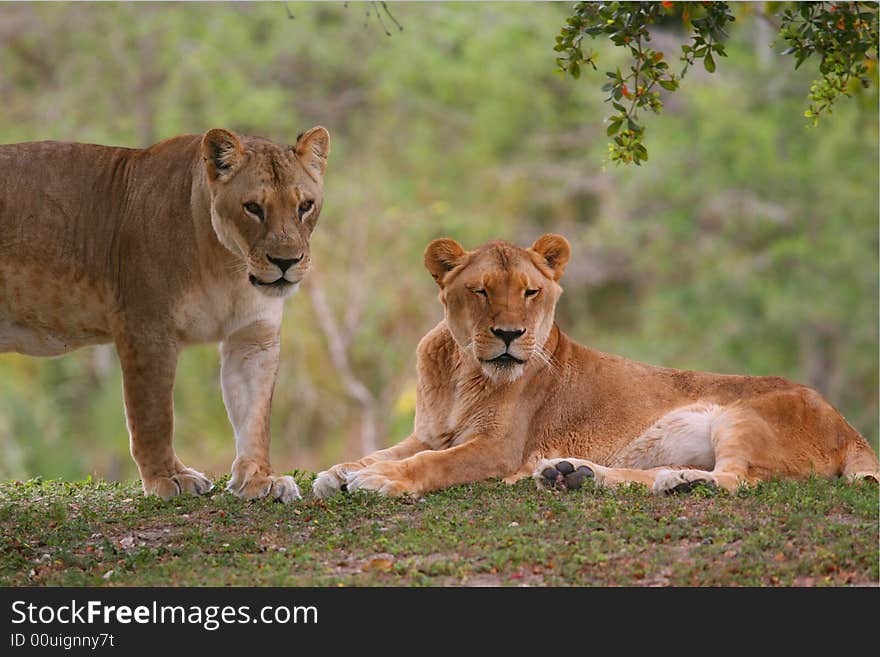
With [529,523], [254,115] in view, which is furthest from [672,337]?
[529,523]

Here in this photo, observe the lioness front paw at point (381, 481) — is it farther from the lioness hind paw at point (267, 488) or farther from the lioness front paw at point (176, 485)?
the lioness front paw at point (176, 485)

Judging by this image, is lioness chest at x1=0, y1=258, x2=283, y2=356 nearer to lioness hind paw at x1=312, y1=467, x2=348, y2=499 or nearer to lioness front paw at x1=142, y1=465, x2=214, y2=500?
lioness front paw at x1=142, y1=465, x2=214, y2=500

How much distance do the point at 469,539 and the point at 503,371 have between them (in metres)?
1.22

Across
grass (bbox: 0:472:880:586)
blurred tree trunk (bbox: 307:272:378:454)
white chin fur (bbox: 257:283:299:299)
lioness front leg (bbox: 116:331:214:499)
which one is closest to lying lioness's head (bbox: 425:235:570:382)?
grass (bbox: 0:472:880:586)

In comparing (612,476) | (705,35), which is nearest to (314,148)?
(705,35)

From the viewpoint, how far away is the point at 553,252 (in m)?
6.12

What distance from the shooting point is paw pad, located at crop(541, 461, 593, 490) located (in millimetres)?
5562

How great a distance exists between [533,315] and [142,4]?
13128 mm

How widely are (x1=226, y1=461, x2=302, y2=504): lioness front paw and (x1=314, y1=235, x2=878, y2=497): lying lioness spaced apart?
0.40ft

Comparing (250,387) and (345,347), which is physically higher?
(345,347)

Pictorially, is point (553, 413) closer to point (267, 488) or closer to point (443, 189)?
point (267, 488)
